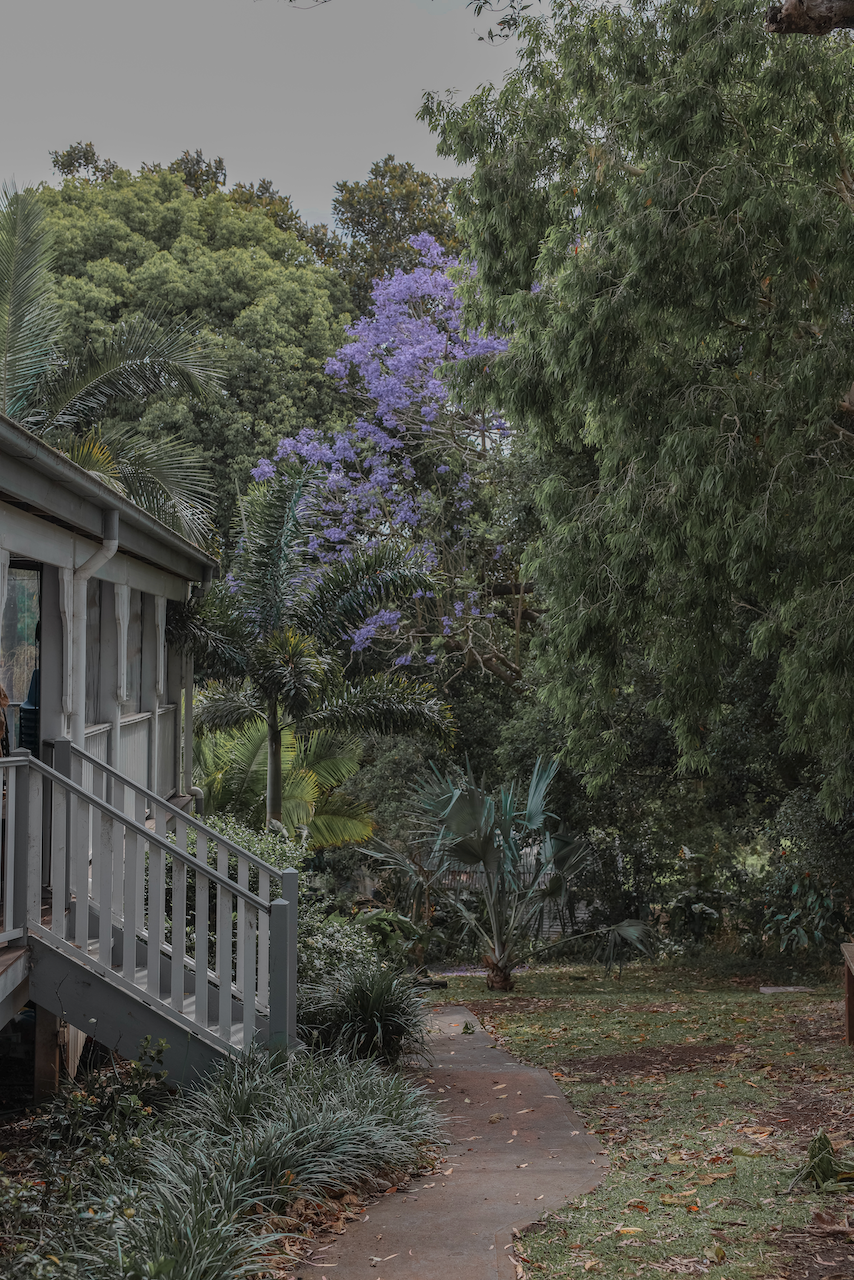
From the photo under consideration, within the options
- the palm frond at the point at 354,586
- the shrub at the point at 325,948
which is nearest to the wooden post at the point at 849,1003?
the shrub at the point at 325,948

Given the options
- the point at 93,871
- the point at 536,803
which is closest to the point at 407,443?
the point at 536,803

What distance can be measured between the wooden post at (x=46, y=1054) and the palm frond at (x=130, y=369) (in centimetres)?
1212

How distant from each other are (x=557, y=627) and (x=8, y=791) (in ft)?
16.8

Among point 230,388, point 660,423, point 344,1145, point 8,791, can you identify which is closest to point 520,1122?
point 344,1145

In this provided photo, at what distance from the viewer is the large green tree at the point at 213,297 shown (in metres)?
21.7

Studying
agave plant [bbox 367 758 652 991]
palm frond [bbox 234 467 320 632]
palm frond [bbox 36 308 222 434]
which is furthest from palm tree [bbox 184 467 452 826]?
palm frond [bbox 36 308 222 434]

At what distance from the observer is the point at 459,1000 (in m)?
11.6

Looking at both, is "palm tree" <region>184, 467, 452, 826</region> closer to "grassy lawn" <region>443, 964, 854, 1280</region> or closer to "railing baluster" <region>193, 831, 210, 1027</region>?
"grassy lawn" <region>443, 964, 854, 1280</region>

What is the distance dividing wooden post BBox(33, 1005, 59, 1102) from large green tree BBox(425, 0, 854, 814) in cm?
487

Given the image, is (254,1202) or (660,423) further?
(660,423)

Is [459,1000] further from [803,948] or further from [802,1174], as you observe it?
[802,1174]

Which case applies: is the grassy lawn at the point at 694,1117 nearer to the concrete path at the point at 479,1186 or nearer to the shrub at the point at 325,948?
the concrete path at the point at 479,1186

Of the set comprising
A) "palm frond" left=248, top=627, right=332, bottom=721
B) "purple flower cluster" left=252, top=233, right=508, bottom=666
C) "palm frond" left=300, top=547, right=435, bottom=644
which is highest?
"purple flower cluster" left=252, top=233, right=508, bottom=666

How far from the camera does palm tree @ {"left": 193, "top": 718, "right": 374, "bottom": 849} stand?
15.7 meters
